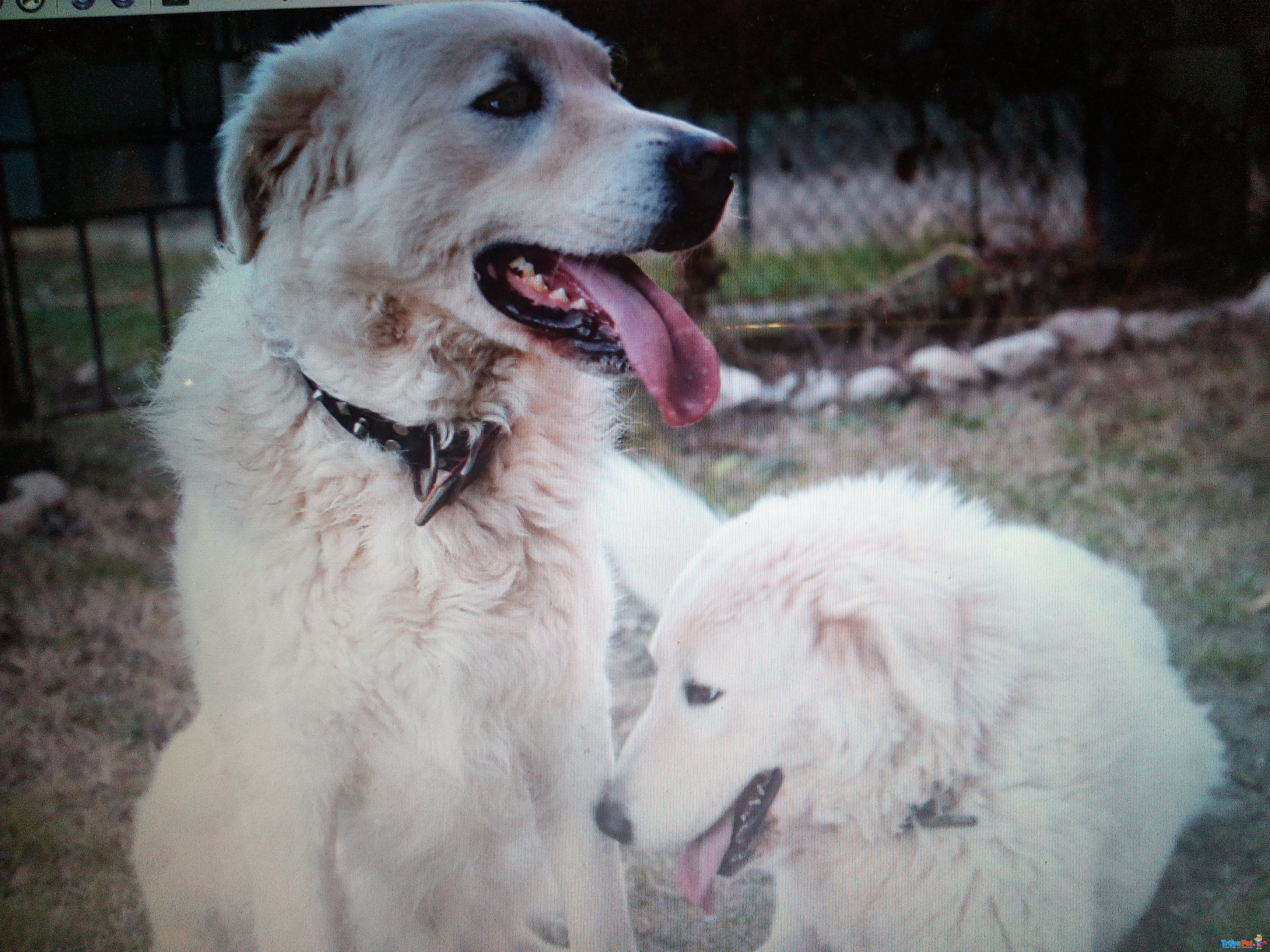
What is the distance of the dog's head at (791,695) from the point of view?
155 centimetres

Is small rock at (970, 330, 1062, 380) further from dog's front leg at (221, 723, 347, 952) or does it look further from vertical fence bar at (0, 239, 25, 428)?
vertical fence bar at (0, 239, 25, 428)

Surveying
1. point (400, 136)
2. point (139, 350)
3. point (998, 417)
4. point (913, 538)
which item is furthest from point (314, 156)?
point (998, 417)

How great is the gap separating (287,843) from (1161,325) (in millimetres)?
2227

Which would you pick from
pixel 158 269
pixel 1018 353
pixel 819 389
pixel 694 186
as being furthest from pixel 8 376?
pixel 1018 353

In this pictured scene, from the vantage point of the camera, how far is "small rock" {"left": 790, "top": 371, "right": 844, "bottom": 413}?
239cm

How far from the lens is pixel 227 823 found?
5.03ft

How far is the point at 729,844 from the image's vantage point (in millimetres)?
1630

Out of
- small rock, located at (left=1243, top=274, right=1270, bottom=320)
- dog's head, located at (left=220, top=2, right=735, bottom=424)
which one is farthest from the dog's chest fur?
small rock, located at (left=1243, top=274, right=1270, bottom=320)

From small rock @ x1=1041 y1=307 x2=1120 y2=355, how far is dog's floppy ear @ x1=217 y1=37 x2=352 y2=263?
1819mm

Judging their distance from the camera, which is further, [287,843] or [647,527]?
[647,527]

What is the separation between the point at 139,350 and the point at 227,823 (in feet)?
2.82

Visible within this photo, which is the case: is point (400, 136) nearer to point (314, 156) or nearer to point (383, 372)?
point (314, 156)

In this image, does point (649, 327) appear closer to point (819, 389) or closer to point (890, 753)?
point (890, 753)

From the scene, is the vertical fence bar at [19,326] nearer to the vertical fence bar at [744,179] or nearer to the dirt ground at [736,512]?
the dirt ground at [736,512]
